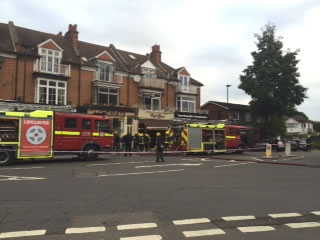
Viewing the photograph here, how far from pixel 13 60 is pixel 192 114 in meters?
21.5

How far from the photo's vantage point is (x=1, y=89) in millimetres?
31016

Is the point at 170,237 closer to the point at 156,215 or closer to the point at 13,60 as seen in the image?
the point at 156,215

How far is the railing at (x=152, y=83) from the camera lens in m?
40.5

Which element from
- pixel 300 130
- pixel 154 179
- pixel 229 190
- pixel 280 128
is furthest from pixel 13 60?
pixel 300 130

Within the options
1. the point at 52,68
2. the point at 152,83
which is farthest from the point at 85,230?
the point at 152,83

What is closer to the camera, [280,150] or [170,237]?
[170,237]

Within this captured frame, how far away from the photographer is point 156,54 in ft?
153

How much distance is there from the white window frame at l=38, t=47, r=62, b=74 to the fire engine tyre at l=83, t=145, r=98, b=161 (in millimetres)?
16034

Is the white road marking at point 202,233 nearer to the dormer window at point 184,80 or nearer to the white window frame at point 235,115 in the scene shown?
the dormer window at point 184,80

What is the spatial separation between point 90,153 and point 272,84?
34.1 m

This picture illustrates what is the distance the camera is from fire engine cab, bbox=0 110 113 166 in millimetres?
17391

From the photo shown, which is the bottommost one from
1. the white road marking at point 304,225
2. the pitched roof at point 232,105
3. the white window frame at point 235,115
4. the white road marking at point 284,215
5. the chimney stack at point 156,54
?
the white road marking at point 304,225

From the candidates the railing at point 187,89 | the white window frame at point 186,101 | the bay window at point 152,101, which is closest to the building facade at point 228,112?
the railing at point 187,89

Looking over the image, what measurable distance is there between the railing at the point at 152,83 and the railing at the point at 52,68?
8809mm
